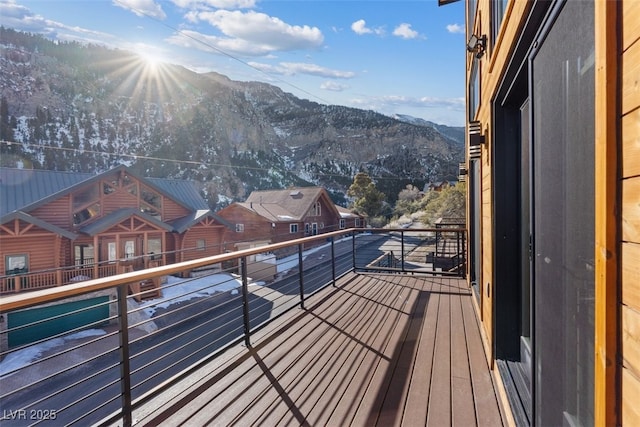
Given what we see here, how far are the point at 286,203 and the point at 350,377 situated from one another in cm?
1962

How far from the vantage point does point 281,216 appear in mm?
19328

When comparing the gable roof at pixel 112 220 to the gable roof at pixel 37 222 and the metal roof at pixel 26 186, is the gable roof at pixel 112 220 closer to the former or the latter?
the gable roof at pixel 37 222

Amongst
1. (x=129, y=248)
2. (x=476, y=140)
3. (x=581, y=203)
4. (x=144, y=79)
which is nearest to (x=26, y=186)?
(x=129, y=248)

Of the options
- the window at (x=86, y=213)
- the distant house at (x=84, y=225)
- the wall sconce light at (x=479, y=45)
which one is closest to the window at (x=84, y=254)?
the distant house at (x=84, y=225)

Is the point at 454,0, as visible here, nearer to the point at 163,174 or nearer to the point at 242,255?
the point at 242,255

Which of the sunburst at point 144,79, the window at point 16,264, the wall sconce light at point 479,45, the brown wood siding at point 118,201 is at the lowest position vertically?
the window at point 16,264

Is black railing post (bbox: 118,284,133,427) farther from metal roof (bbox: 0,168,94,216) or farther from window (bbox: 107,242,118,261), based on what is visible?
window (bbox: 107,242,118,261)

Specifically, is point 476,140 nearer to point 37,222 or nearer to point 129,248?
point 37,222

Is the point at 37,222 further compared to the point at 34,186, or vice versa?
the point at 34,186

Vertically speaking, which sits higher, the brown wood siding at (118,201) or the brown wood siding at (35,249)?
the brown wood siding at (118,201)

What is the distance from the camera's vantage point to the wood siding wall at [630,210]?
499 millimetres

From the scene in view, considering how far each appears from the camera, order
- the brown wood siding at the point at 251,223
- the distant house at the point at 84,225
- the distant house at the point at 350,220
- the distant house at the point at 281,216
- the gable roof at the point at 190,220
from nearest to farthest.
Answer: the distant house at the point at 84,225 < the gable roof at the point at 190,220 < the brown wood siding at the point at 251,223 < the distant house at the point at 281,216 < the distant house at the point at 350,220

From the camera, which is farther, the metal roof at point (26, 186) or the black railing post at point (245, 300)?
the metal roof at point (26, 186)

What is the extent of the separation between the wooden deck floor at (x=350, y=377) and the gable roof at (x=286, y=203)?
1604 cm
